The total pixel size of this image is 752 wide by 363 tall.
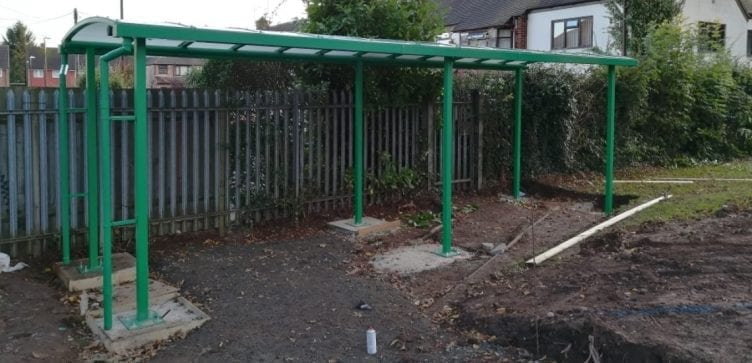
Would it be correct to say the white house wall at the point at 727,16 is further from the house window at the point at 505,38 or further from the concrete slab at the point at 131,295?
the concrete slab at the point at 131,295

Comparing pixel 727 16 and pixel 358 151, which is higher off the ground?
pixel 727 16

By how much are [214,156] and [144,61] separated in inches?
138

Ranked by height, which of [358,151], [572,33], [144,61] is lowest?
[358,151]

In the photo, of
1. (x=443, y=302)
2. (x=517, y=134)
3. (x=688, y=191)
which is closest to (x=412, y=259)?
(x=443, y=302)

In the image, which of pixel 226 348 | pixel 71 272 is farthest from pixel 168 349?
pixel 71 272

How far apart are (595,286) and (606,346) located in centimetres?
147

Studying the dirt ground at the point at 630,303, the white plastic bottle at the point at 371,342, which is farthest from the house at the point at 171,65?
the white plastic bottle at the point at 371,342

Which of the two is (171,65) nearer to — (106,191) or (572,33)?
(572,33)

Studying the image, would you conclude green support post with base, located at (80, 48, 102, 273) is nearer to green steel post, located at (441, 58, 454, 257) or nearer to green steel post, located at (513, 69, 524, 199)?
green steel post, located at (441, 58, 454, 257)

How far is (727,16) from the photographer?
30.0m

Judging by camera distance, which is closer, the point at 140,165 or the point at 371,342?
the point at 371,342

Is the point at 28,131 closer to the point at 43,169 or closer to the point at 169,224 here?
the point at 43,169

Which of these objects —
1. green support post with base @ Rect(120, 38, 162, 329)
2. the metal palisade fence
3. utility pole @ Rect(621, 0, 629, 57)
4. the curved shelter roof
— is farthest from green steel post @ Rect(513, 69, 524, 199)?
utility pole @ Rect(621, 0, 629, 57)

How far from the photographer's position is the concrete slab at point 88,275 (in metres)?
6.41
